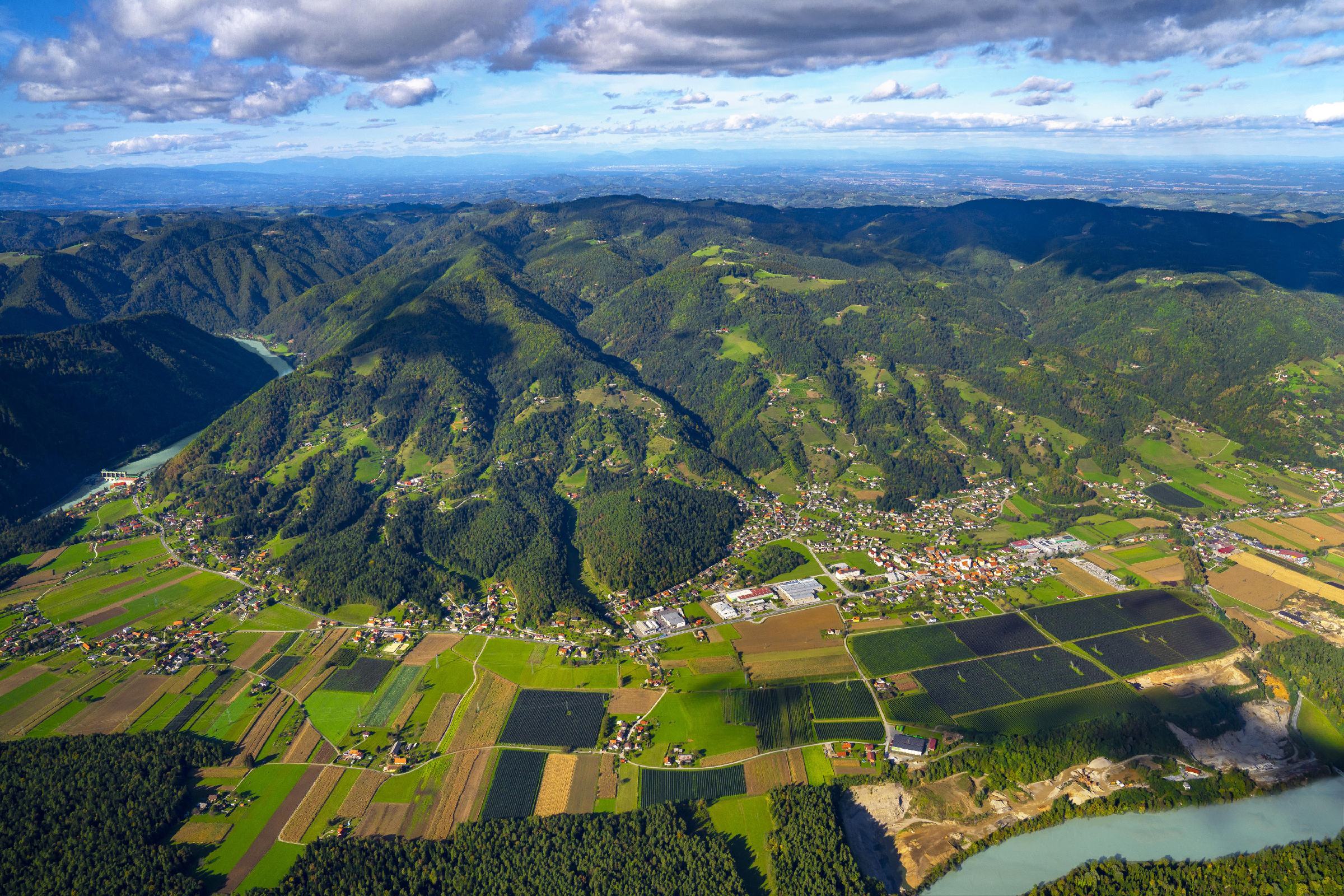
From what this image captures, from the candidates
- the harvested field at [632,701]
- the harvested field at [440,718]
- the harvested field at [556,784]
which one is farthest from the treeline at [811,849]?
the harvested field at [440,718]

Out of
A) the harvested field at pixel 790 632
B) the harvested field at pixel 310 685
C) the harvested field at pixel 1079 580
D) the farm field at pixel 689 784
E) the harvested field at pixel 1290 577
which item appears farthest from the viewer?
the harvested field at pixel 1079 580

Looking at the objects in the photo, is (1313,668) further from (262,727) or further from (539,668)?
(262,727)

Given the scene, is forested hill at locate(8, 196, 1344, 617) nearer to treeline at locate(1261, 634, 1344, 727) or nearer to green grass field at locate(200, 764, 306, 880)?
green grass field at locate(200, 764, 306, 880)

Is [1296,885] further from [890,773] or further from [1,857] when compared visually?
[1,857]

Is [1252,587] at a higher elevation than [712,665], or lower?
lower

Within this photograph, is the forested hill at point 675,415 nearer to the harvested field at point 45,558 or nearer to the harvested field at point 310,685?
the harvested field at point 310,685

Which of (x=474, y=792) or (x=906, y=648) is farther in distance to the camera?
(x=906, y=648)

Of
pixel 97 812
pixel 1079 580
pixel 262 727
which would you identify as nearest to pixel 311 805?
pixel 262 727
